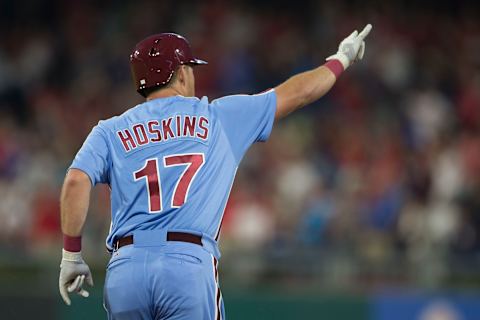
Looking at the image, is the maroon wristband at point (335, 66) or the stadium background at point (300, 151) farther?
the stadium background at point (300, 151)

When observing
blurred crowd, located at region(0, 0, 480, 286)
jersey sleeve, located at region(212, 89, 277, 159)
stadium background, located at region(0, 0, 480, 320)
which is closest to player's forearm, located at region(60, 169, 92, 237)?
jersey sleeve, located at region(212, 89, 277, 159)

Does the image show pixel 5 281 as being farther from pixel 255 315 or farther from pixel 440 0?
pixel 440 0

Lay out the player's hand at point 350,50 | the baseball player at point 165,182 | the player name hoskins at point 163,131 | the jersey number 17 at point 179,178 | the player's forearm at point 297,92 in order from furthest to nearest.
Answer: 1. the player's hand at point 350,50
2. the player's forearm at point 297,92
3. the player name hoskins at point 163,131
4. the jersey number 17 at point 179,178
5. the baseball player at point 165,182

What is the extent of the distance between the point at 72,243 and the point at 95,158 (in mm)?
392

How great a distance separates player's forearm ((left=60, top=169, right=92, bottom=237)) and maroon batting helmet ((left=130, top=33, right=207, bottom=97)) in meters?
0.60

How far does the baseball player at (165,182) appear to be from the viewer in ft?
14.6

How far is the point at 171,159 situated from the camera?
4609mm

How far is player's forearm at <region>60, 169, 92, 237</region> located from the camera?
4504 millimetres

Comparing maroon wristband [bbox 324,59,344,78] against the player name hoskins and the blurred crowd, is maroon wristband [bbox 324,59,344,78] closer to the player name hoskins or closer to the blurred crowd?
the player name hoskins

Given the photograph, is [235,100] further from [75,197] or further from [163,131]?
[75,197]

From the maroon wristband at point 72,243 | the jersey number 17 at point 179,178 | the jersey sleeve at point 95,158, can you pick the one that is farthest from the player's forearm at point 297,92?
the maroon wristband at point 72,243

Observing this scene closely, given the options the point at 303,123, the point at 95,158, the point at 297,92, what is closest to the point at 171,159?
the point at 95,158

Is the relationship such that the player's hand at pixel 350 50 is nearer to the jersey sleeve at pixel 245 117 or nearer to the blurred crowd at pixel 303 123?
the jersey sleeve at pixel 245 117

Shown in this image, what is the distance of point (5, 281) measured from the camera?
931 cm
